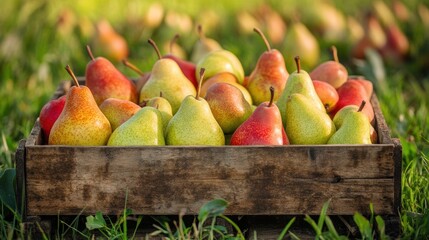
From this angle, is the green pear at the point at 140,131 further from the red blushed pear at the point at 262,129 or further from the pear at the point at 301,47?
the pear at the point at 301,47

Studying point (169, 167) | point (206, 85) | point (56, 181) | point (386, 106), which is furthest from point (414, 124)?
point (56, 181)

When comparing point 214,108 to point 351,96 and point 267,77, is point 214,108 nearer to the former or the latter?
point 267,77

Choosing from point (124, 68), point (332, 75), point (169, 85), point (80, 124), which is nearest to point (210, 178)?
point (80, 124)

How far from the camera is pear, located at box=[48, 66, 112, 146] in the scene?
3.06 m

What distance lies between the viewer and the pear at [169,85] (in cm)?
353

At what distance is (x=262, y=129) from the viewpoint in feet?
9.87

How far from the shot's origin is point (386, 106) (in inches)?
184

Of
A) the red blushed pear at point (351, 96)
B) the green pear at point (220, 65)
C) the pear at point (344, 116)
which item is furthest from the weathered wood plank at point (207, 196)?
the green pear at point (220, 65)

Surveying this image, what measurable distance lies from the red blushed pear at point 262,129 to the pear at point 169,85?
20.5 inches

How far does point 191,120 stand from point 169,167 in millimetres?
229

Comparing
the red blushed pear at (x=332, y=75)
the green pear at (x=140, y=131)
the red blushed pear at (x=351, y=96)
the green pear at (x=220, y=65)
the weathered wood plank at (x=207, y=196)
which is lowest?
the weathered wood plank at (x=207, y=196)

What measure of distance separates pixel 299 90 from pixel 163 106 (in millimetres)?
536

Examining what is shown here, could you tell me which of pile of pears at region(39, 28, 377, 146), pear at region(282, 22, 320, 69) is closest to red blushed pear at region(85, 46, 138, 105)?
pile of pears at region(39, 28, 377, 146)

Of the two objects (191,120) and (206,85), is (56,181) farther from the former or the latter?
A: (206,85)
